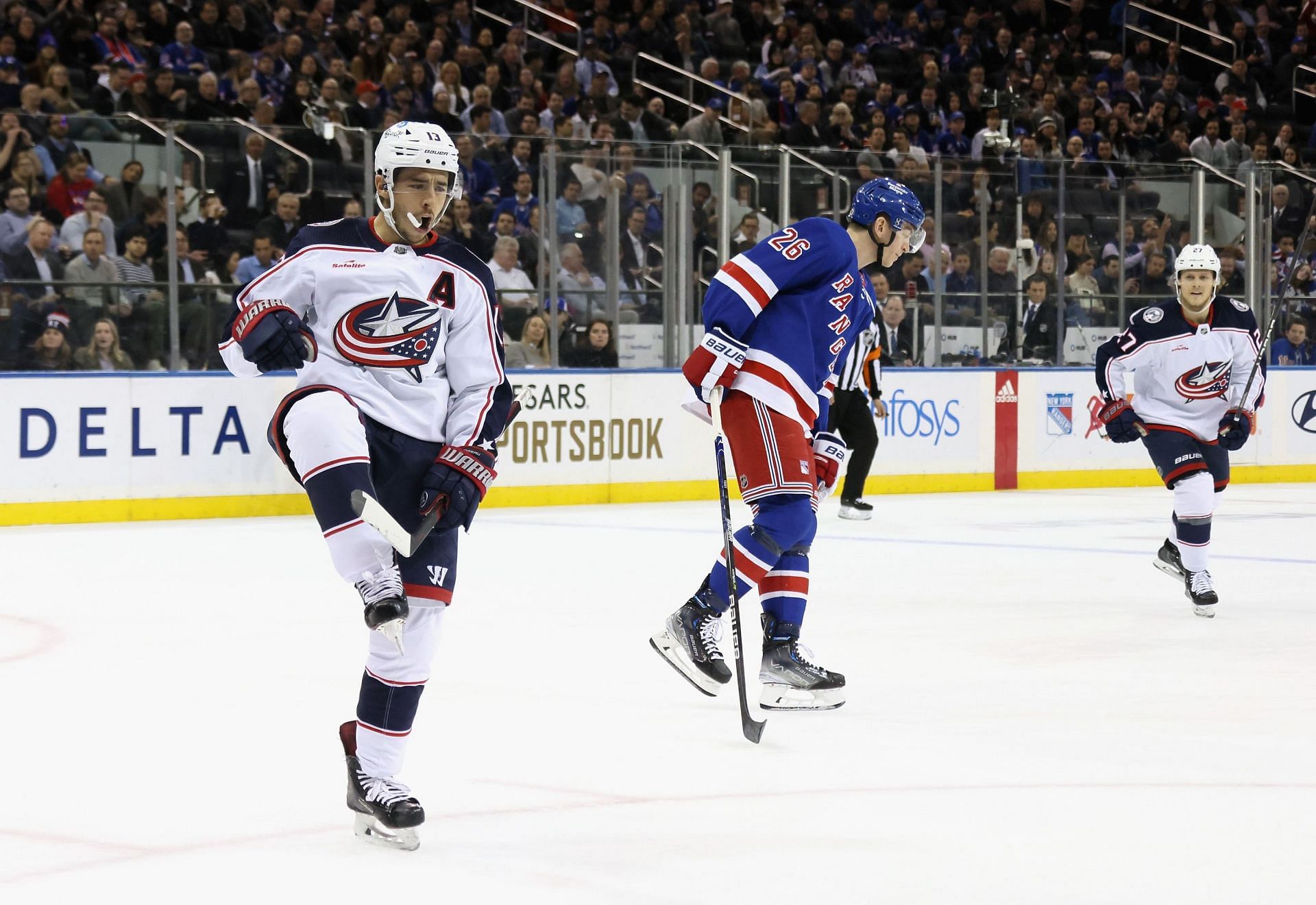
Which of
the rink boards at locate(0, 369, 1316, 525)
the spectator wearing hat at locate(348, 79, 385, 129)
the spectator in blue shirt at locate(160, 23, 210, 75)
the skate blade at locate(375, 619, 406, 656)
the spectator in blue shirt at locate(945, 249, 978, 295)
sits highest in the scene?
the spectator in blue shirt at locate(160, 23, 210, 75)

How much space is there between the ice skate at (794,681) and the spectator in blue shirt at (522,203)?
7.77 metres

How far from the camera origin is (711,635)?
545 centimetres

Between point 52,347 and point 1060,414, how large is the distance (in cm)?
786

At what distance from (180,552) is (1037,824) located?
6681 mm

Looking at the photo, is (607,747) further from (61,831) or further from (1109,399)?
(1109,399)

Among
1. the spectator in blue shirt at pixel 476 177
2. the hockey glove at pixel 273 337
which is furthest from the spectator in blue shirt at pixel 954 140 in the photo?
the hockey glove at pixel 273 337

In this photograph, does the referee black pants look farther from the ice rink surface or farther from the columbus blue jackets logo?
the columbus blue jackets logo

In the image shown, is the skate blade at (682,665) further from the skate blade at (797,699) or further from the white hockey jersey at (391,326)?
the white hockey jersey at (391,326)

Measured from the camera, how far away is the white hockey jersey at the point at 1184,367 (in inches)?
308

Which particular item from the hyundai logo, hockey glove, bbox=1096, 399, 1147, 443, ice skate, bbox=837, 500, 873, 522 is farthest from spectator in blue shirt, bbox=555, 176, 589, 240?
the hyundai logo

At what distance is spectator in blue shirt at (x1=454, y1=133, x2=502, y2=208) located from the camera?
12.6m

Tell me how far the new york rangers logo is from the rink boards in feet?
7.51

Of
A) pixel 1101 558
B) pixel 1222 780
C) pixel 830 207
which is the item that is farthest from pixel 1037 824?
pixel 830 207

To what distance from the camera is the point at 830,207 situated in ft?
45.0
